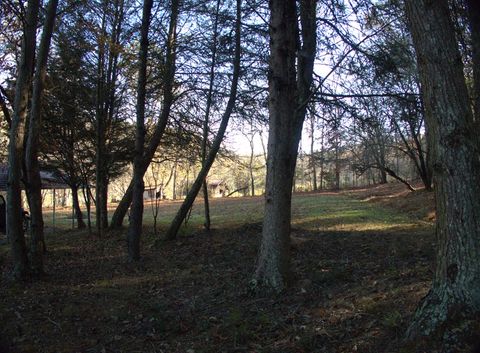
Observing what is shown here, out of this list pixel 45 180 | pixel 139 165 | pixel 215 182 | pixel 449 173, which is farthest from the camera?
pixel 215 182

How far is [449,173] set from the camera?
154 inches

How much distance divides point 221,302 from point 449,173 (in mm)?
4100

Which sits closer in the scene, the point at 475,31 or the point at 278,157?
the point at 475,31

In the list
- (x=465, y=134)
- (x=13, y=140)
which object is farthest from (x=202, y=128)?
(x=465, y=134)

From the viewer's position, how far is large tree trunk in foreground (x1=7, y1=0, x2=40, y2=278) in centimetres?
825

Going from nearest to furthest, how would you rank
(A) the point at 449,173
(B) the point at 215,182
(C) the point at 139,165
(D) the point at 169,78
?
(A) the point at 449,173 < (C) the point at 139,165 < (D) the point at 169,78 < (B) the point at 215,182

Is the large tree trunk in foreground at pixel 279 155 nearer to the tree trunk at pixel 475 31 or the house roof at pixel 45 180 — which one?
the tree trunk at pixel 475 31

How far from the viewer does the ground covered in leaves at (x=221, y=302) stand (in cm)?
511

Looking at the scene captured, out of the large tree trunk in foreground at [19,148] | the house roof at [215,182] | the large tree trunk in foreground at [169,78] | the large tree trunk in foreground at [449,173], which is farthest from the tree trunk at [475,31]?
the house roof at [215,182]

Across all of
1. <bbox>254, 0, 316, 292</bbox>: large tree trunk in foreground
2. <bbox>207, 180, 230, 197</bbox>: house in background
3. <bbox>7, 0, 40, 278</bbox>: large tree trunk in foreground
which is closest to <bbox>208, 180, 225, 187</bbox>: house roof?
<bbox>207, 180, 230, 197</bbox>: house in background

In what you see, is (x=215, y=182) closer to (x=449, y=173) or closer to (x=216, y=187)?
(x=216, y=187)

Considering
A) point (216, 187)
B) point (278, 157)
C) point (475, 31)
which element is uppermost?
point (475, 31)

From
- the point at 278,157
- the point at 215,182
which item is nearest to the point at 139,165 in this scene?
the point at 278,157

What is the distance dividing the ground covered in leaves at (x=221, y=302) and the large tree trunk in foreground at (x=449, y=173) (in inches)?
22.1
